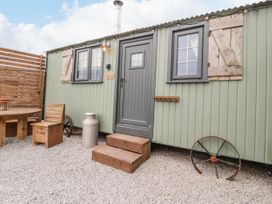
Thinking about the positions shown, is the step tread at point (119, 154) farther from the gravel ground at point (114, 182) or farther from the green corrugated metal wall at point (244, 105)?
the green corrugated metal wall at point (244, 105)

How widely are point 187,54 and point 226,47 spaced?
655mm

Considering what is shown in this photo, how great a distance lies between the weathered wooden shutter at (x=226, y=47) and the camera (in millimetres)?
2520

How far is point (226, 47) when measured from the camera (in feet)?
8.51

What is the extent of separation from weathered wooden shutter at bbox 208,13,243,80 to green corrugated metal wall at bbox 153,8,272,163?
0.09 m

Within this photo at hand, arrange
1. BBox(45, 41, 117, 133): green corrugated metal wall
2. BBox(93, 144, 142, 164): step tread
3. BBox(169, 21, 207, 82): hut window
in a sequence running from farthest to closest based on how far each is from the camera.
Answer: BBox(45, 41, 117, 133): green corrugated metal wall → BBox(169, 21, 207, 82): hut window → BBox(93, 144, 142, 164): step tread

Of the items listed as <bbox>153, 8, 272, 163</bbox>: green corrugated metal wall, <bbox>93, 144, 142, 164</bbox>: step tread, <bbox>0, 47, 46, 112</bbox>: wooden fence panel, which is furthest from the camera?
<bbox>0, 47, 46, 112</bbox>: wooden fence panel

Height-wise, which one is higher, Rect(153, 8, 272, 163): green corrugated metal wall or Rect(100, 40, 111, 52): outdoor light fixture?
Rect(100, 40, 111, 52): outdoor light fixture

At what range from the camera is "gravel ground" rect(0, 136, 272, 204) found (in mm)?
1876

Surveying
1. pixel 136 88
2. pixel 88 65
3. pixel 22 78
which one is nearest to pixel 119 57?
pixel 136 88

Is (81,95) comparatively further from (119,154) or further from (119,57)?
(119,154)

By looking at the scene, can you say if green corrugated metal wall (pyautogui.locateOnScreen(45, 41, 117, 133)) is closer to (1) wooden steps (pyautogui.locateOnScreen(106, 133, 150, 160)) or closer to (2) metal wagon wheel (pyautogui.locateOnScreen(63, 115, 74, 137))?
(2) metal wagon wheel (pyautogui.locateOnScreen(63, 115, 74, 137))

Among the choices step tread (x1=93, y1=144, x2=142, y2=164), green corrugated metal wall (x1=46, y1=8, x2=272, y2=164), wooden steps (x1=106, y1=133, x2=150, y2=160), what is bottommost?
step tread (x1=93, y1=144, x2=142, y2=164)

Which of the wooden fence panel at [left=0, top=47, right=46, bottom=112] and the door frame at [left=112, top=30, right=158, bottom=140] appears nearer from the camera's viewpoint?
the door frame at [left=112, top=30, right=158, bottom=140]

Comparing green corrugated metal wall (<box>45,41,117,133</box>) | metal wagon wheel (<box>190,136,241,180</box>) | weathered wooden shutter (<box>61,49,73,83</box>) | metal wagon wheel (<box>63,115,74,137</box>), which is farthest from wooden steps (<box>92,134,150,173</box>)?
weathered wooden shutter (<box>61,49,73,83</box>)
